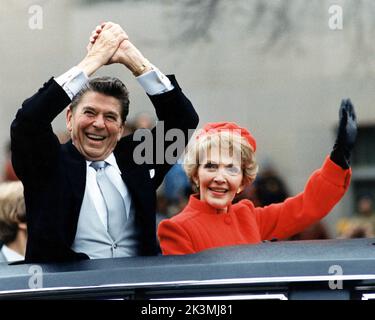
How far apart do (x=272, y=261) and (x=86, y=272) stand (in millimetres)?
470

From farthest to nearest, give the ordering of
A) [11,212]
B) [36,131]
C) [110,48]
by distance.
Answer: [11,212] < [110,48] < [36,131]

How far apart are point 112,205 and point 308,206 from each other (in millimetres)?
772

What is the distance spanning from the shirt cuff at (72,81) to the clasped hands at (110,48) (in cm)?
9

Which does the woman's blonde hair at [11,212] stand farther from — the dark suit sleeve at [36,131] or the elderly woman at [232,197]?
the dark suit sleeve at [36,131]

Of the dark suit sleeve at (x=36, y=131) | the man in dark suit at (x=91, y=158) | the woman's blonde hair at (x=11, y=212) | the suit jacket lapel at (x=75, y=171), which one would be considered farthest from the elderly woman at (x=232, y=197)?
the woman's blonde hair at (x=11, y=212)

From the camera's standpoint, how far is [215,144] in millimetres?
3705

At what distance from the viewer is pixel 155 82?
3.77 metres

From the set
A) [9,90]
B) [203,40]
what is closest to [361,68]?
[203,40]

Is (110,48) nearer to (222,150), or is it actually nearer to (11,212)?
(222,150)

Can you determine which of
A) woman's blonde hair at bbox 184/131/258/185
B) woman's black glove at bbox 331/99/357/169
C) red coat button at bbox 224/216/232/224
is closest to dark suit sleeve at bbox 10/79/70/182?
woman's blonde hair at bbox 184/131/258/185

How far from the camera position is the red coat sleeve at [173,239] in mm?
3523

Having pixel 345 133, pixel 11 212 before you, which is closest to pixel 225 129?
pixel 345 133

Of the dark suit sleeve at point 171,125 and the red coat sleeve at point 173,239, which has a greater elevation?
the dark suit sleeve at point 171,125

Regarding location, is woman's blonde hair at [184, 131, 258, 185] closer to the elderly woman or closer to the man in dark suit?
the elderly woman
